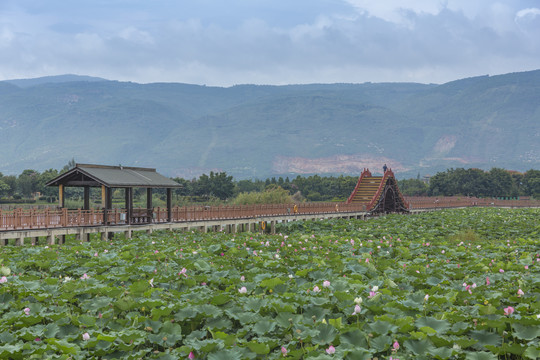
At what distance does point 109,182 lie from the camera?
26688mm

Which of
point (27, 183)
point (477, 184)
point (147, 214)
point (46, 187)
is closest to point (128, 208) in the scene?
point (147, 214)

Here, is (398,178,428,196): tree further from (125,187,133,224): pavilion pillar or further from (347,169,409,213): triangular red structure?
(125,187,133,224): pavilion pillar

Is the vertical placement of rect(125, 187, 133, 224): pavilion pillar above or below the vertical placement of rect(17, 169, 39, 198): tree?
below

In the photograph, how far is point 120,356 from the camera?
236 inches

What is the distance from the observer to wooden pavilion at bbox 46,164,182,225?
27.0 m

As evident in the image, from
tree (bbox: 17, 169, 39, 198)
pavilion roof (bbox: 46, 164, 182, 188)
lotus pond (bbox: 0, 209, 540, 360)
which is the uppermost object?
tree (bbox: 17, 169, 39, 198)

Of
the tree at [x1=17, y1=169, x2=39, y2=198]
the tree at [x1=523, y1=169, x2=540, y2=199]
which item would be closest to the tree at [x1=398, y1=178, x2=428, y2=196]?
the tree at [x1=523, y1=169, x2=540, y2=199]

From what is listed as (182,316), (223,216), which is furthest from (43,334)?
(223,216)

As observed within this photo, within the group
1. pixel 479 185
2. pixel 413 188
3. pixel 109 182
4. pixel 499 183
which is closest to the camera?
pixel 109 182

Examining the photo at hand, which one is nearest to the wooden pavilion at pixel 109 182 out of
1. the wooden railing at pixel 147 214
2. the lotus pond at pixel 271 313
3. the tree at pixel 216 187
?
the wooden railing at pixel 147 214

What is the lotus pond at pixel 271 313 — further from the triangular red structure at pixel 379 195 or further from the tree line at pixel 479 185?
the tree line at pixel 479 185

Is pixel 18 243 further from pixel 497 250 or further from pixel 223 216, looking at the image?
pixel 497 250

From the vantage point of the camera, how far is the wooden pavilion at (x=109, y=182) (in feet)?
88.6

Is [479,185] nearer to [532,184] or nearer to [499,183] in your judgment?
[499,183]
